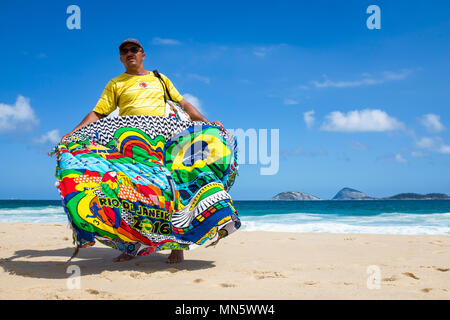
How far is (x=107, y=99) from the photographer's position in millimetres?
3953

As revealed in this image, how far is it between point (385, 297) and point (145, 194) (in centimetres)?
207

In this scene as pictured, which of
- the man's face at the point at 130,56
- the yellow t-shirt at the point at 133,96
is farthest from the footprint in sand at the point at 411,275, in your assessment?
the man's face at the point at 130,56

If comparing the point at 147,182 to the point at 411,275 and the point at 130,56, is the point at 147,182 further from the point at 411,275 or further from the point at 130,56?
the point at 411,275

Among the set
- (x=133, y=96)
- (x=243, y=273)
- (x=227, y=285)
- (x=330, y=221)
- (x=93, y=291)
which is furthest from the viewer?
(x=330, y=221)

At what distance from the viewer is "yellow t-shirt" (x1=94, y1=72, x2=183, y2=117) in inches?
151

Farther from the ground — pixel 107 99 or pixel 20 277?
pixel 107 99

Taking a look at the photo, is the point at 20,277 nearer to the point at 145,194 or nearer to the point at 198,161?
the point at 145,194

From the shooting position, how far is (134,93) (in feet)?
12.7

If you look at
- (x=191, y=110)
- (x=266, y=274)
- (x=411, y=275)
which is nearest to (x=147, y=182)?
(x=191, y=110)

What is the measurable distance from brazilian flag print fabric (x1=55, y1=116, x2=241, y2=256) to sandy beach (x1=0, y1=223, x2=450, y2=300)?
0.37 meters

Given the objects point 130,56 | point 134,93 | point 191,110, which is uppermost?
point 130,56

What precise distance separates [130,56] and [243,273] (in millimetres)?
2495

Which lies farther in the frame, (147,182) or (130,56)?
(130,56)
